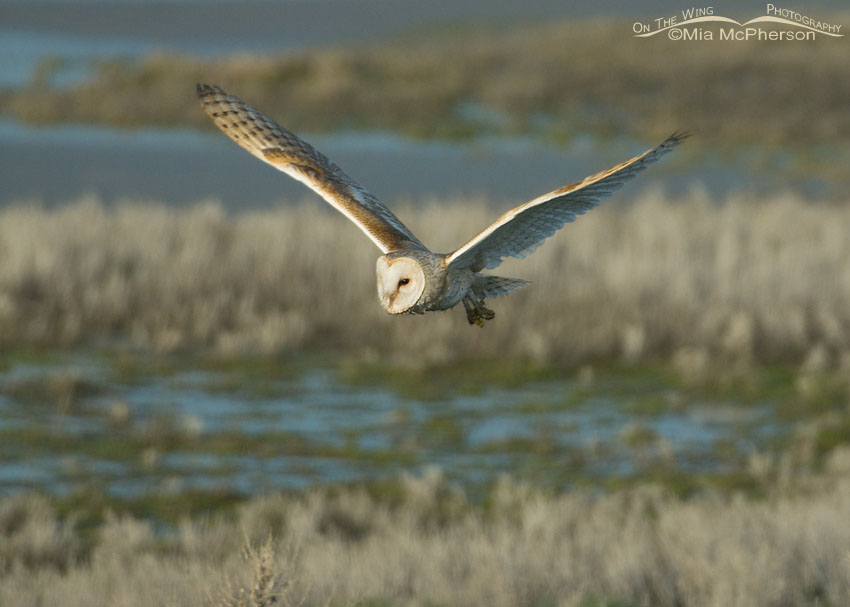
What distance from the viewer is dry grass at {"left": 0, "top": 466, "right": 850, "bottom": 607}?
6.23 metres

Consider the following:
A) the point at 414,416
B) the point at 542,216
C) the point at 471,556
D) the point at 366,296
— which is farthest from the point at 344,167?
the point at 542,216

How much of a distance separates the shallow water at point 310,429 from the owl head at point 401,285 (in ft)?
14.7

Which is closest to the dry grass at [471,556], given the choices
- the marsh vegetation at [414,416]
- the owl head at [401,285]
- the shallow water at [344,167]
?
the marsh vegetation at [414,416]

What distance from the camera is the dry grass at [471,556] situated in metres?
6.23

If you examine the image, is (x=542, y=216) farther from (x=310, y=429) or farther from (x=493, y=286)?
(x=310, y=429)

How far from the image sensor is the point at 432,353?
39.0 feet

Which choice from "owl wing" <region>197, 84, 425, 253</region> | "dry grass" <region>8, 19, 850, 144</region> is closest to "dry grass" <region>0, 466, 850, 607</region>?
"owl wing" <region>197, 84, 425, 253</region>

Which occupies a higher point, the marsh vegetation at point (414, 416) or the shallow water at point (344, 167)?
the shallow water at point (344, 167)

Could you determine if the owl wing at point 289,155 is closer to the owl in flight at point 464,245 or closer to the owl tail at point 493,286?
the owl in flight at point 464,245

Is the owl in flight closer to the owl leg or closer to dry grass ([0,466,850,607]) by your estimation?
the owl leg

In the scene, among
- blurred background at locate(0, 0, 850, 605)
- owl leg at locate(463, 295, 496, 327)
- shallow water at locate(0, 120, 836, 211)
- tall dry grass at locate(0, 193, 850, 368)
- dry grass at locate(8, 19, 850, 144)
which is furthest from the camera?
dry grass at locate(8, 19, 850, 144)

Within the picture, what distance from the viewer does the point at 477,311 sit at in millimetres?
5105

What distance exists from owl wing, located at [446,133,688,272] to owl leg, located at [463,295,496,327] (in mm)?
121

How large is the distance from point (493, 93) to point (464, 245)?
2591 cm
